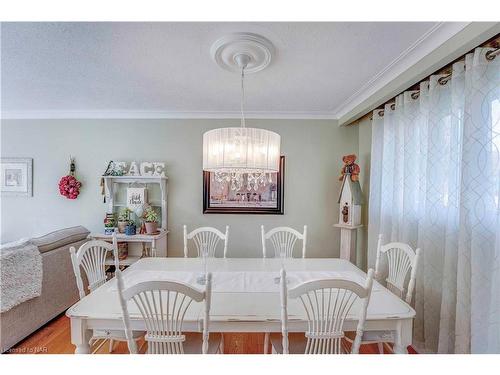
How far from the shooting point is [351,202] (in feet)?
9.14

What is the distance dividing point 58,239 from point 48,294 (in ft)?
1.65

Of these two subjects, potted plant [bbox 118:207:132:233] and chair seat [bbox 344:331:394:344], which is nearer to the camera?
chair seat [bbox 344:331:394:344]

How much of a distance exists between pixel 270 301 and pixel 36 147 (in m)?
3.81

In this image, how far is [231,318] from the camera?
123cm

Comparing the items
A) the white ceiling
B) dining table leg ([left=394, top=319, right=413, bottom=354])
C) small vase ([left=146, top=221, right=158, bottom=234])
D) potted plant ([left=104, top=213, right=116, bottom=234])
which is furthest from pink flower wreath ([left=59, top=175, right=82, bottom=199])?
dining table leg ([left=394, top=319, right=413, bottom=354])

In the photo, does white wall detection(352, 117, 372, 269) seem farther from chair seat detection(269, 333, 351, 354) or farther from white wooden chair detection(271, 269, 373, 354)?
white wooden chair detection(271, 269, 373, 354)

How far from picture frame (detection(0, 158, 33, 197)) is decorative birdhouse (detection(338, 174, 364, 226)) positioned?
4194mm

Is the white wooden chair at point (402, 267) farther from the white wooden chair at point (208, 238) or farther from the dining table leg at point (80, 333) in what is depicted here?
the dining table leg at point (80, 333)

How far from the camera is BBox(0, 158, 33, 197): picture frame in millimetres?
3270

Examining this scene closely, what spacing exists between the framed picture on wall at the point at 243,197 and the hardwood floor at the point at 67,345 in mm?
1469

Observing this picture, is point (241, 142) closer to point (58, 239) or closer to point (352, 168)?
point (352, 168)
